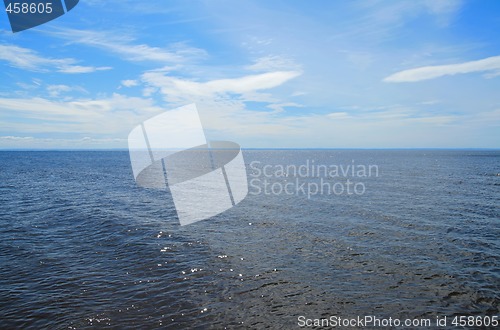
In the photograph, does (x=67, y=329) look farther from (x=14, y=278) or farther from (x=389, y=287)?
(x=389, y=287)

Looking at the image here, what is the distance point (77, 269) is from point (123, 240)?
4.74 m

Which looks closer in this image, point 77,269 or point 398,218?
point 77,269

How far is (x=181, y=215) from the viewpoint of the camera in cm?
2747

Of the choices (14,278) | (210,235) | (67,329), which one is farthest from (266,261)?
(14,278)

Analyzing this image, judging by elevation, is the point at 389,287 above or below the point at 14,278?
below

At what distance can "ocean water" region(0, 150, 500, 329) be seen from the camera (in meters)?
11.2

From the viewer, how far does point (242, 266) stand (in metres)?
15.3

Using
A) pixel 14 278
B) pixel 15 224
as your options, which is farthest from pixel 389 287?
pixel 15 224

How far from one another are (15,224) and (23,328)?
1683cm

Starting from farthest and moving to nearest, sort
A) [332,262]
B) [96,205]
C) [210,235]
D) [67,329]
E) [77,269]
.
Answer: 1. [96,205]
2. [210,235]
3. [332,262]
4. [77,269]
5. [67,329]

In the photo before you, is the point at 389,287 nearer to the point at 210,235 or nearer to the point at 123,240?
the point at 210,235

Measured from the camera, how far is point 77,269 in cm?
1465

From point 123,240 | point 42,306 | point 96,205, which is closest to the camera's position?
point 42,306

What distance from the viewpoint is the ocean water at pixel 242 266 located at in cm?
1116
